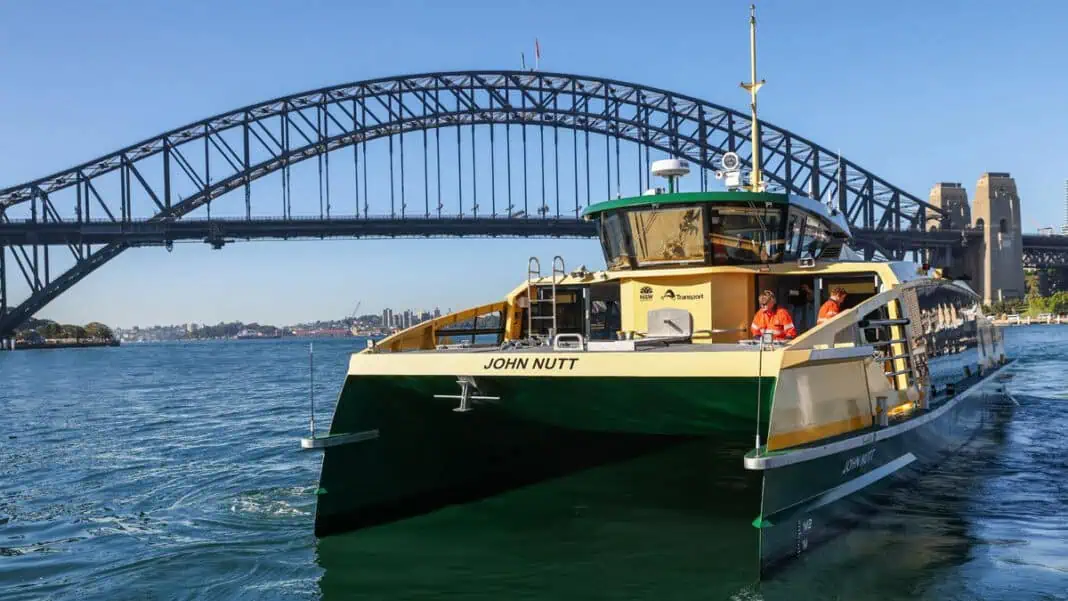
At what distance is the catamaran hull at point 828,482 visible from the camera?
28.2ft

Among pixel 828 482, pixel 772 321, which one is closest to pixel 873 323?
pixel 772 321

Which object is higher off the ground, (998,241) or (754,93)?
(998,241)

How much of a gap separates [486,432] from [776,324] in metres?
3.41

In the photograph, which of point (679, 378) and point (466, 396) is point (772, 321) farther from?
point (466, 396)

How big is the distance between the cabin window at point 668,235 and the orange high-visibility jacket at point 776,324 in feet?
4.41

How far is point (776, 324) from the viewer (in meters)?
10.8

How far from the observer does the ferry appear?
9.02 m

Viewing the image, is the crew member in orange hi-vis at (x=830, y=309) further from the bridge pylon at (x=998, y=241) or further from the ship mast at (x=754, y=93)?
the bridge pylon at (x=998, y=241)

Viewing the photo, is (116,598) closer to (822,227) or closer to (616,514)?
(616,514)

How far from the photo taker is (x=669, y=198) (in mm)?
11969

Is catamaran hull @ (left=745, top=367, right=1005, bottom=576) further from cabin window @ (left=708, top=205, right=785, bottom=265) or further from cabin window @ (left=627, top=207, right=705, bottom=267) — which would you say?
cabin window @ (left=627, top=207, right=705, bottom=267)

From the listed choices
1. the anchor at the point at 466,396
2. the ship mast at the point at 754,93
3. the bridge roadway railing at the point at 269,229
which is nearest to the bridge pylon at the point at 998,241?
the bridge roadway railing at the point at 269,229

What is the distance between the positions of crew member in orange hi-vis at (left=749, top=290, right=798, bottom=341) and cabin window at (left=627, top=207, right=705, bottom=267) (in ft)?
4.26

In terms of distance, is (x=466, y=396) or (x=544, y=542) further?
(x=544, y=542)
